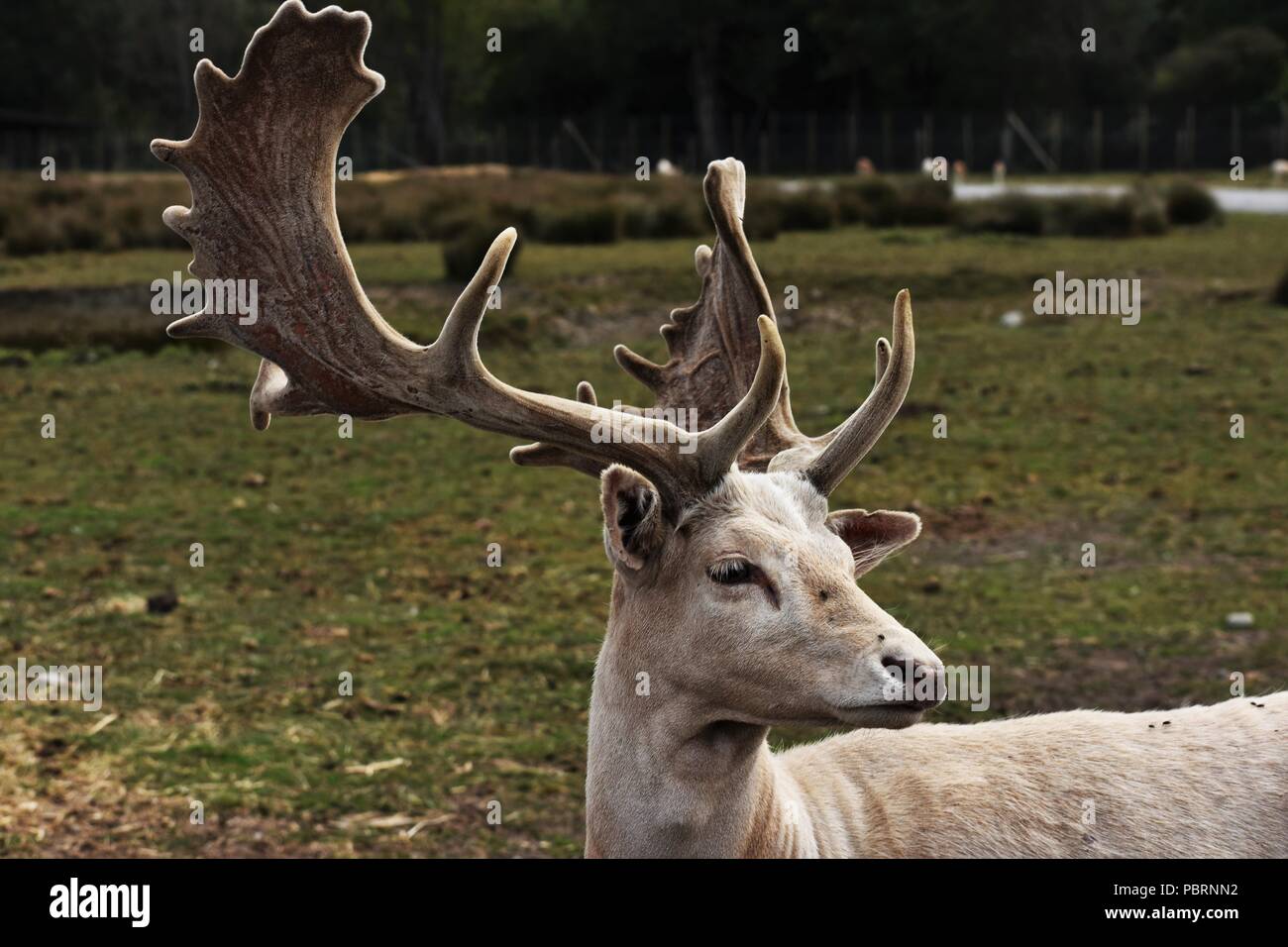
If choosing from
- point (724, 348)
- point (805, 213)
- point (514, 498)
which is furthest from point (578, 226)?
point (724, 348)

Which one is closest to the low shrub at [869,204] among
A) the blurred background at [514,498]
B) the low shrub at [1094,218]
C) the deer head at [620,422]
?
the blurred background at [514,498]

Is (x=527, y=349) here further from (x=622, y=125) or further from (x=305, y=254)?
(x=622, y=125)

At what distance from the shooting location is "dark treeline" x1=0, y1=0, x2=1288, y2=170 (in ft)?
186

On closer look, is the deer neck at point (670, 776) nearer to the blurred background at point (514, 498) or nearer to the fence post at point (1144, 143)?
the blurred background at point (514, 498)

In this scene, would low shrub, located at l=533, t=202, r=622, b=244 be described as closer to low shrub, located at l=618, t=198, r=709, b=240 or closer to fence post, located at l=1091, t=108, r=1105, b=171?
low shrub, located at l=618, t=198, r=709, b=240

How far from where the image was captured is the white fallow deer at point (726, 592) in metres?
4.52

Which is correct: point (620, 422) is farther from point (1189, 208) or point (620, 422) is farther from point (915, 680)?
point (1189, 208)

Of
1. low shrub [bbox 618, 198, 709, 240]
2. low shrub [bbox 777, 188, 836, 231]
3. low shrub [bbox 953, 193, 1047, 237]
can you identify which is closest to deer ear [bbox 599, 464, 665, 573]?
low shrub [bbox 618, 198, 709, 240]

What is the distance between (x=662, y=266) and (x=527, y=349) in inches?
207

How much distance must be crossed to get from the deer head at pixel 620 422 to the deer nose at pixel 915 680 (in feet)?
0.14

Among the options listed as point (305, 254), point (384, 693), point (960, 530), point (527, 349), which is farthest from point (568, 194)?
point (305, 254)

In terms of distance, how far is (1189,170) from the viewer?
51.0 metres

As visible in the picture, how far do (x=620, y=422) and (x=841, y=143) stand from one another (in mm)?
53688

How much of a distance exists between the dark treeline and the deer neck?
51619 mm
